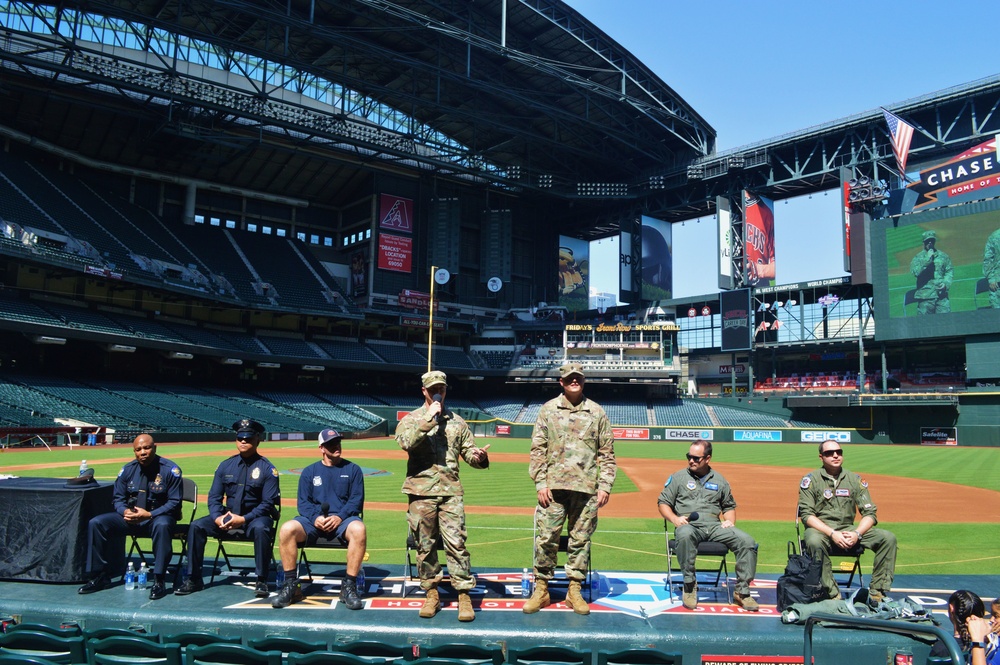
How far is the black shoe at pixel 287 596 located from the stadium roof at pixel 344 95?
39.2m

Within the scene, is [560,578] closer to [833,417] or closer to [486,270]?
[833,417]

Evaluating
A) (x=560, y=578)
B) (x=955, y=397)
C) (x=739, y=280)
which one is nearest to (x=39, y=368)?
(x=560, y=578)

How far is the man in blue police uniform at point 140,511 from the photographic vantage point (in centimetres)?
680

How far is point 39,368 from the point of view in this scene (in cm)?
4159

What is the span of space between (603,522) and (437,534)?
27.5ft

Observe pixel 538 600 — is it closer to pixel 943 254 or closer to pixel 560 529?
pixel 560 529

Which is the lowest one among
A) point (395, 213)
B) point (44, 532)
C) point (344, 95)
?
point (44, 532)

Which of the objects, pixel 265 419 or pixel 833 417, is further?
pixel 833 417

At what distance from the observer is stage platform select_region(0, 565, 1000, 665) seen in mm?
5547

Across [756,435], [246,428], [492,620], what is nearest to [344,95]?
[756,435]

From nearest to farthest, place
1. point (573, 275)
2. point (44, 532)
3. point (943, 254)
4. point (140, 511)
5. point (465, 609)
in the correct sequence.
A: point (465, 609) → point (44, 532) → point (140, 511) → point (943, 254) → point (573, 275)

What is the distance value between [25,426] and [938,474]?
40.1 meters

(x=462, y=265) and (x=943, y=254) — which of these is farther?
(x=462, y=265)

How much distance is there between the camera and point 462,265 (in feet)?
220
